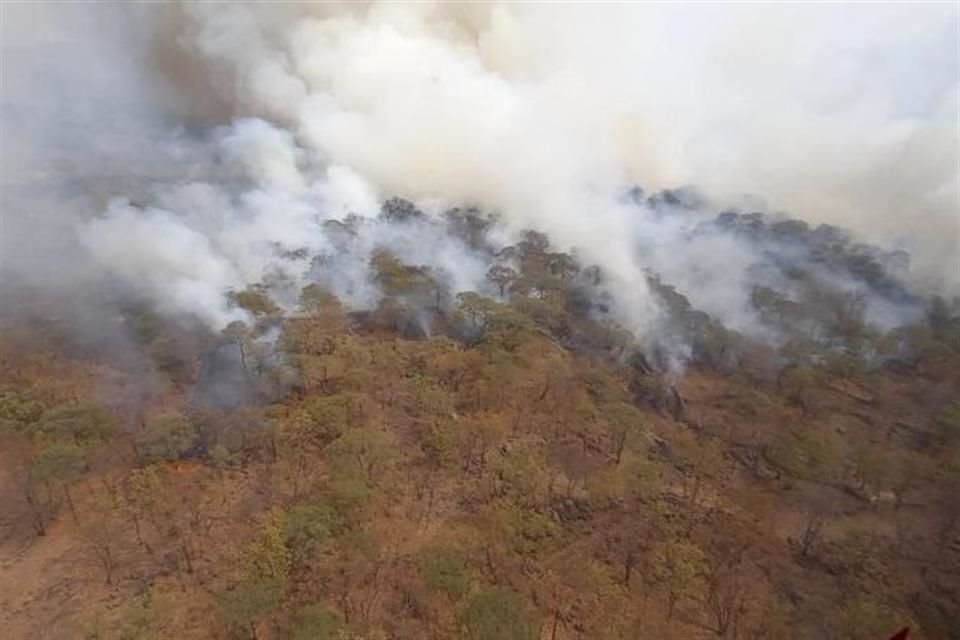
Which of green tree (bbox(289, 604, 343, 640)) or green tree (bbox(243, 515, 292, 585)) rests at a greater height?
green tree (bbox(243, 515, 292, 585))

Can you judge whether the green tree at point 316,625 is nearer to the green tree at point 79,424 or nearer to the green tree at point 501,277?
the green tree at point 79,424

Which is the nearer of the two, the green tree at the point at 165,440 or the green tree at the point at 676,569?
the green tree at the point at 676,569

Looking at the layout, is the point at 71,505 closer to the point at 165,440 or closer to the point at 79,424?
the point at 79,424

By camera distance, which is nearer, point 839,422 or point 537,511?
point 537,511

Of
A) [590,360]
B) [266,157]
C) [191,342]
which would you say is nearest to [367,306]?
[191,342]

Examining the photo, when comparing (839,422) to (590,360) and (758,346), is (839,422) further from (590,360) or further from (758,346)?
(590,360)

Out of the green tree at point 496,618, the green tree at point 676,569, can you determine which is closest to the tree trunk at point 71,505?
the green tree at point 496,618

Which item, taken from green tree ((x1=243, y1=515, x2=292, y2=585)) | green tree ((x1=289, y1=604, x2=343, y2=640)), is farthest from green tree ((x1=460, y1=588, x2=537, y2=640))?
green tree ((x1=243, y1=515, x2=292, y2=585))

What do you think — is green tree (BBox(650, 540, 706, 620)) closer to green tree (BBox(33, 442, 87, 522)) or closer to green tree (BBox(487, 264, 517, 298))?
green tree (BBox(487, 264, 517, 298))
